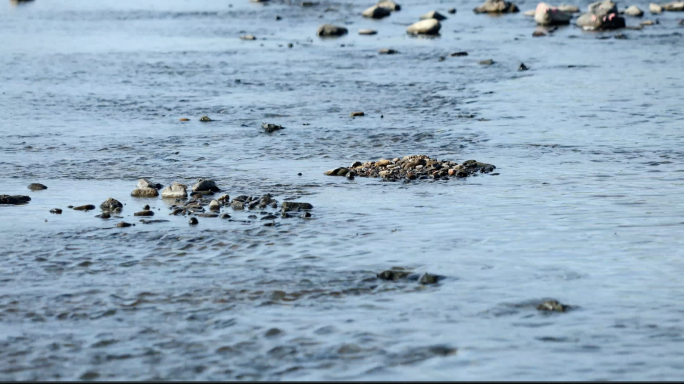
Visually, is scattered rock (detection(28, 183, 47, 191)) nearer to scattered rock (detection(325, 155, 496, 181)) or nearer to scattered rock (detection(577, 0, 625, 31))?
scattered rock (detection(325, 155, 496, 181))

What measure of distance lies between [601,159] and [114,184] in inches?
286

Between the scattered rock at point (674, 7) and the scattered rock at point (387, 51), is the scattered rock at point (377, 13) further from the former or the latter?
the scattered rock at point (387, 51)

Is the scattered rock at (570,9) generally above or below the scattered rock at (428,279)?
above

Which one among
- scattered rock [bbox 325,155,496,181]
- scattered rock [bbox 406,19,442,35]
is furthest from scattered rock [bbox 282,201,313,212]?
scattered rock [bbox 406,19,442,35]

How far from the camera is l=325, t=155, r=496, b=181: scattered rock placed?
1398 cm

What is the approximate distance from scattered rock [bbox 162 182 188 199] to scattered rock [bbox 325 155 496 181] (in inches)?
92.6

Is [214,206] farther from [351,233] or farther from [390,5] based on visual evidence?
[390,5]

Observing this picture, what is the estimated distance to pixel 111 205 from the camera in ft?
40.1

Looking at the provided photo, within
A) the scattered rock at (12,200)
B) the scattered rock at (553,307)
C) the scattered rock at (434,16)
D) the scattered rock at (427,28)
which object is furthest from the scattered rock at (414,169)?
the scattered rock at (434,16)

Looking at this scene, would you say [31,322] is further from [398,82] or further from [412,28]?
[412,28]

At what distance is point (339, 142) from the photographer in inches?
670

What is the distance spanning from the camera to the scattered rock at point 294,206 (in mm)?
12031

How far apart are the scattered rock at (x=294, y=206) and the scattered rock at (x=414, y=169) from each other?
2.08 m

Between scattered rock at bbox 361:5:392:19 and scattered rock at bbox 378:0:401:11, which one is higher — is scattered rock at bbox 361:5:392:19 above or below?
below
